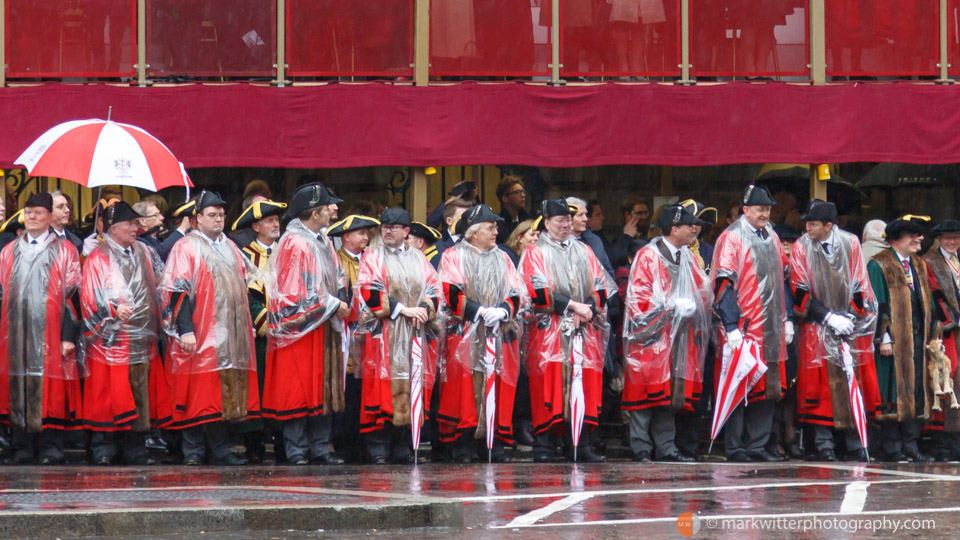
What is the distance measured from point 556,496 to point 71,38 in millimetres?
7642

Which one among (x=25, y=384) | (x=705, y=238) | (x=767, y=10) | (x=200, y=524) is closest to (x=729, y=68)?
(x=767, y=10)

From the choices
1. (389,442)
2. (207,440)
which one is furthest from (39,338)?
(389,442)

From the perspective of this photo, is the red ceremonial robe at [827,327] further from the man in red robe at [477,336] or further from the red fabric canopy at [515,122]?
the man in red robe at [477,336]

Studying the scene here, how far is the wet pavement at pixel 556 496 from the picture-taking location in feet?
27.5

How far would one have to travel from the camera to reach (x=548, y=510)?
9203 mm

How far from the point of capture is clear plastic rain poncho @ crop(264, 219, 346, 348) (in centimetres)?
1230

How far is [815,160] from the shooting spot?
15.2m

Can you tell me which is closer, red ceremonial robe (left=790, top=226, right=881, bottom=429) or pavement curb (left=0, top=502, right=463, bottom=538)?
pavement curb (left=0, top=502, right=463, bottom=538)

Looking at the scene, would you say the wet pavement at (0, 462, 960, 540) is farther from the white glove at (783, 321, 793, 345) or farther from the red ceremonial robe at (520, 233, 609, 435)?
the white glove at (783, 321, 793, 345)

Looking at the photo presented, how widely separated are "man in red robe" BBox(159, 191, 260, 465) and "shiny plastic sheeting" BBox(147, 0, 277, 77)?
10.0ft

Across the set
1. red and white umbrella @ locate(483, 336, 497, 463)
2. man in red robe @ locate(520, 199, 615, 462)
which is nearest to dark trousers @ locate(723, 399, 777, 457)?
man in red robe @ locate(520, 199, 615, 462)

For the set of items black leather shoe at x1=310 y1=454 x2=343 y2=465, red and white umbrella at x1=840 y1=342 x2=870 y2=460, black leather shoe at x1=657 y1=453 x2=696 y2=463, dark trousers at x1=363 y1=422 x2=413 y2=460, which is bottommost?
black leather shoe at x1=657 y1=453 x2=696 y2=463

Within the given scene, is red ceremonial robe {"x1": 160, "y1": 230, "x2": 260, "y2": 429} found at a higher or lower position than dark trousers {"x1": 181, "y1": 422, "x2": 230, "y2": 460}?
higher

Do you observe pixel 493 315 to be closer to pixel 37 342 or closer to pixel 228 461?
pixel 228 461
